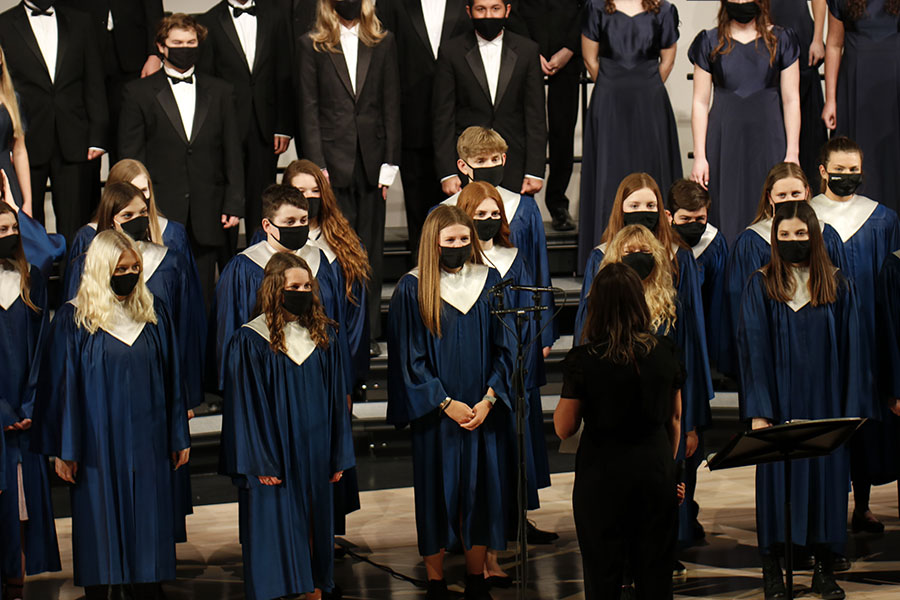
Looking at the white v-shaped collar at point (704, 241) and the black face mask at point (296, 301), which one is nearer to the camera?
the black face mask at point (296, 301)

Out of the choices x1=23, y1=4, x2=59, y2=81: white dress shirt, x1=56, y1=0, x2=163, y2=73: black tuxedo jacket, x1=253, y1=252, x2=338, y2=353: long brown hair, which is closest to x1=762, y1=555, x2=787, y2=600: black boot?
x1=253, y1=252, x2=338, y2=353: long brown hair

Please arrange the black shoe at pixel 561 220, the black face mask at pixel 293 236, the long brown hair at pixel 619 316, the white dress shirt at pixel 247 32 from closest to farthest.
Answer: the long brown hair at pixel 619 316
the black face mask at pixel 293 236
the white dress shirt at pixel 247 32
the black shoe at pixel 561 220

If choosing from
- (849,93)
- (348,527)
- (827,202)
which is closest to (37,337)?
(348,527)

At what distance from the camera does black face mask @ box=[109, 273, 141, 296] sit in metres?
5.29

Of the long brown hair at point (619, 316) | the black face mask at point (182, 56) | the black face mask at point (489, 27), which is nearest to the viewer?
the long brown hair at point (619, 316)

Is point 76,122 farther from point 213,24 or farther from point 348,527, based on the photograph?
point 348,527

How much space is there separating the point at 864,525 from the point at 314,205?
9.64 feet

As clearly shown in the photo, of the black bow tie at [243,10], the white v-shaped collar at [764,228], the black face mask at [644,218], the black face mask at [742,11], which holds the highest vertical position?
the black bow tie at [243,10]

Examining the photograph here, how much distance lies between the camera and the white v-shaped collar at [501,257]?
5793 mm

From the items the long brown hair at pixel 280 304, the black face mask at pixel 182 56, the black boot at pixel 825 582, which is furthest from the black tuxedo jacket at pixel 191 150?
the black boot at pixel 825 582

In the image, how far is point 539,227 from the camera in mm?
6328

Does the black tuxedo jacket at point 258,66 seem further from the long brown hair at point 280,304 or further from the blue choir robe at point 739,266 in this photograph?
the blue choir robe at point 739,266

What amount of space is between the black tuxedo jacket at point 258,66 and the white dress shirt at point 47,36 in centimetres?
75

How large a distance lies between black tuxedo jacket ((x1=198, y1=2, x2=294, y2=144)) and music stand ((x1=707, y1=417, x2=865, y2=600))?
370 centimetres
